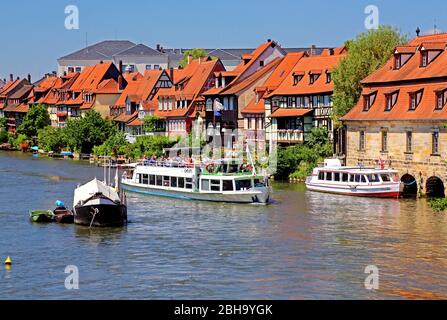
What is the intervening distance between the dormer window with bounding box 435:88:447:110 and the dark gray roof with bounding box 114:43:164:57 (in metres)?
101

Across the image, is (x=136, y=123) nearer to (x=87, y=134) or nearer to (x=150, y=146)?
(x=87, y=134)

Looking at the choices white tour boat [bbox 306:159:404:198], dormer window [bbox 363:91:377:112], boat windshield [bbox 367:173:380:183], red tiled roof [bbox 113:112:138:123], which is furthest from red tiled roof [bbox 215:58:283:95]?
boat windshield [bbox 367:173:380:183]

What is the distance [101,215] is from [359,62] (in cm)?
2650

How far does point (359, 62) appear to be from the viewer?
6475cm

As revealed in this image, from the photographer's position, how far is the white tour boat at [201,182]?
2088 inches

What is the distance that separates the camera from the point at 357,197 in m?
55.6

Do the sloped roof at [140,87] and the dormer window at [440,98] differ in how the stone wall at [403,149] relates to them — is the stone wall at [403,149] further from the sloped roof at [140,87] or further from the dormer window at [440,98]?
the sloped roof at [140,87]

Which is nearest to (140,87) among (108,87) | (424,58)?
(108,87)

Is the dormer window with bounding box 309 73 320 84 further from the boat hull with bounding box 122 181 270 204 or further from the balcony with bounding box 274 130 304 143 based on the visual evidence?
the boat hull with bounding box 122 181 270 204

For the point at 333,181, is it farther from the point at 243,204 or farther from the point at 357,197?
the point at 243,204

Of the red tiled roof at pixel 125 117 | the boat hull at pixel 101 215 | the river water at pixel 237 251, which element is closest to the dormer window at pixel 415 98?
the river water at pixel 237 251

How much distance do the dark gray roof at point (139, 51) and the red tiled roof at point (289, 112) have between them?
7804 centimetres

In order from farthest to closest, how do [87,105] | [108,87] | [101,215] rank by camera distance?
[87,105], [108,87], [101,215]
